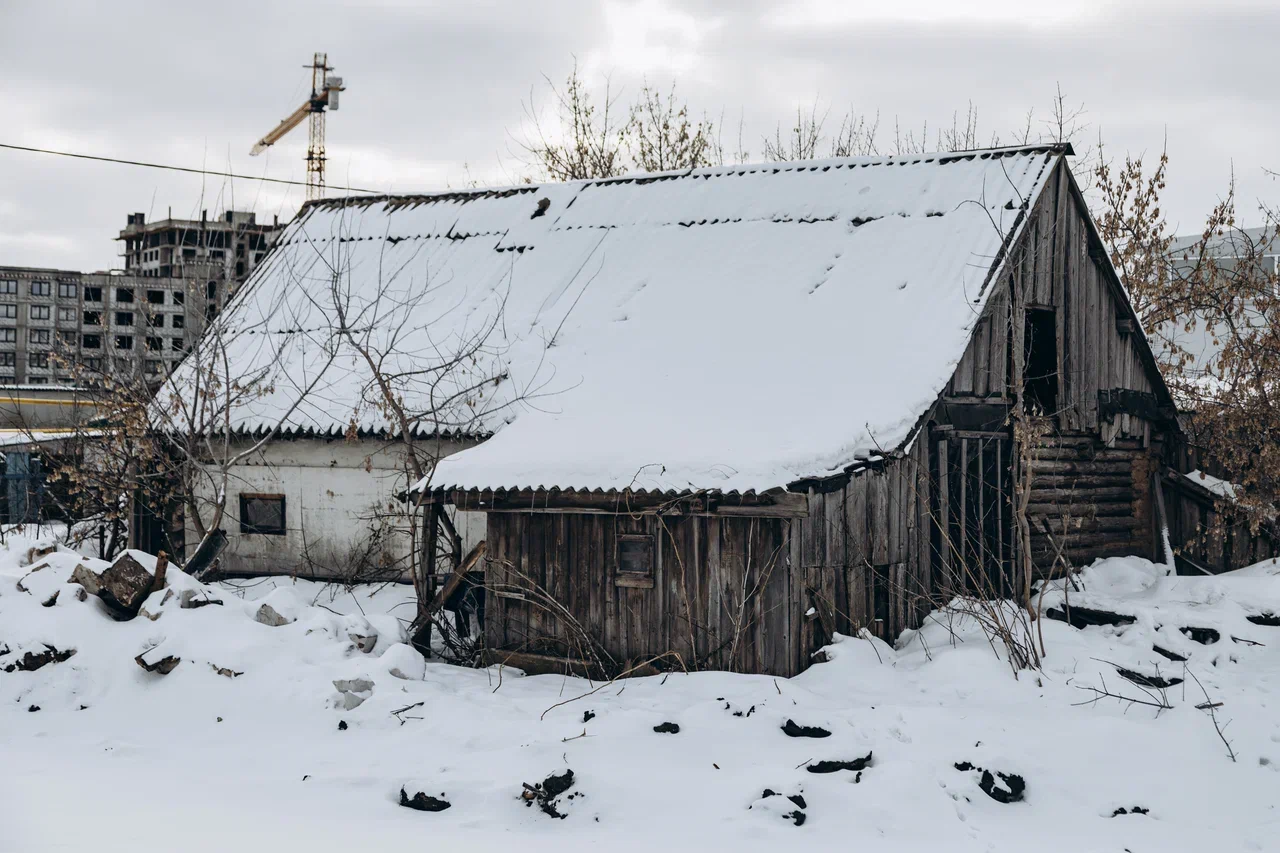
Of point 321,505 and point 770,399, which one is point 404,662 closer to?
point 770,399

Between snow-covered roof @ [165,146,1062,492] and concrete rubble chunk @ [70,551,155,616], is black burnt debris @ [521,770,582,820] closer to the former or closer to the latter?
snow-covered roof @ [165,146,1062,492]

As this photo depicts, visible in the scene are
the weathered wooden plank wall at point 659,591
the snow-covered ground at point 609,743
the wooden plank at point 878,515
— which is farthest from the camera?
the wooden plank at point 878,515

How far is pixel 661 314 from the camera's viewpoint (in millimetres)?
15555

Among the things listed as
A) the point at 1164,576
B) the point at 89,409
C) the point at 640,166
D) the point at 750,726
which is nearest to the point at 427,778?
the point at 750,726

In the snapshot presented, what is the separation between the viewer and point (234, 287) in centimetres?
1942

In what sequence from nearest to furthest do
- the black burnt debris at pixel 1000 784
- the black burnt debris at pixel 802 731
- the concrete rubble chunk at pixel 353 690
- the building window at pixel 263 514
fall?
the black burnt debris at pixel 1000 784 → the black burnt debris at pixel 802 731 → the concrete rubble chunk at pixel 353 690 → the building window at pixel 263 514

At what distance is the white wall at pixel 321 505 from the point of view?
16047 mm

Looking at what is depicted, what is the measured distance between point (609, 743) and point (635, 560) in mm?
2973

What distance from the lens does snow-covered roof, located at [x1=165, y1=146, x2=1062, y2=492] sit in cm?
1252

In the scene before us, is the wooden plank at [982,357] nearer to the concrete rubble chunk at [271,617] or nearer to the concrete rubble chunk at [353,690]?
the concrete rubble chunk at [353,690]

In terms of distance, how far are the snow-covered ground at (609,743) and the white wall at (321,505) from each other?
143 inches

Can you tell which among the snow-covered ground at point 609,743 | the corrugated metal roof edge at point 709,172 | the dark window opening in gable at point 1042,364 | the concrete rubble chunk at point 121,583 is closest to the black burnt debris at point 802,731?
the snow-covered ground at point 609,743

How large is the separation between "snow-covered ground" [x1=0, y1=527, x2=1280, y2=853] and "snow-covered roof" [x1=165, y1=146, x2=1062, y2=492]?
217 centimetres

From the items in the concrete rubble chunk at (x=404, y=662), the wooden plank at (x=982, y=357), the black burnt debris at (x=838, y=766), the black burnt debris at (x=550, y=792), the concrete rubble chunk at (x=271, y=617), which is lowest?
the black burnt debris at (x=550, y=792)
